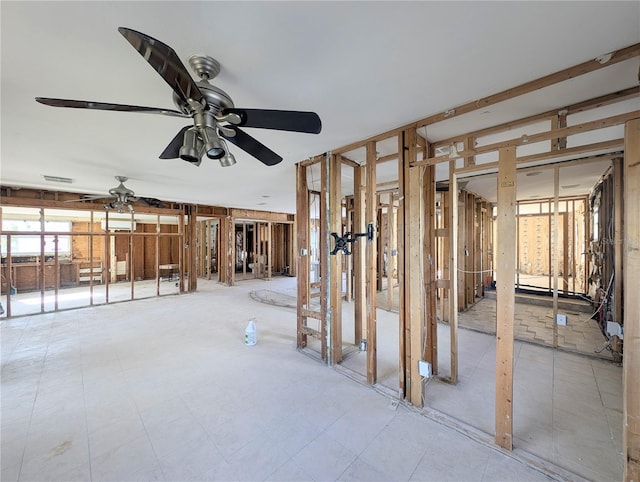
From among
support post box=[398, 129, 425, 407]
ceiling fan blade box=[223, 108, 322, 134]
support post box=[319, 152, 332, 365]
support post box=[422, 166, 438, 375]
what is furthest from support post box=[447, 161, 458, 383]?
ceiling fan blade box=[223, 108, 322, 134]

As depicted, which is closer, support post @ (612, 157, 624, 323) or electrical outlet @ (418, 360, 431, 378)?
electrical outlet @ (418, 360, 431, 378)

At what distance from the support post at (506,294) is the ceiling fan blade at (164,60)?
1937 mm

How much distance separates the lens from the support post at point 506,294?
1.78 metres

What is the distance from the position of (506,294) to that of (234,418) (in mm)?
2253

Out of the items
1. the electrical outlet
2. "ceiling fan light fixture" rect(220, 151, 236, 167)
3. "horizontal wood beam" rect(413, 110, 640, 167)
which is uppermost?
"horizontal wood beam" rect(413, 110, 640, 167)

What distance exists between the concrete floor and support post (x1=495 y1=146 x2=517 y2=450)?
0.67 ft

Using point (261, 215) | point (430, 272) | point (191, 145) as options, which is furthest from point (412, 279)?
point (261, 215)

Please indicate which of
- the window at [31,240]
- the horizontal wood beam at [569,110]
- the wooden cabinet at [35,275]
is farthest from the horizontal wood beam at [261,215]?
the horizontal wood beam at [569,110]

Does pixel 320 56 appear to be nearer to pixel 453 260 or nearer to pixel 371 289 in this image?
pixel 371 289

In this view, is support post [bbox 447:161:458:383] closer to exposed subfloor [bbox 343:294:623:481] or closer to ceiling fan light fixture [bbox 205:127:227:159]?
exposed subfloor [bbox 343:294:623:481]

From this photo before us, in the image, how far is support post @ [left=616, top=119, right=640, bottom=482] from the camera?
Result: 4.47 feet

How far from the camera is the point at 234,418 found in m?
2.13

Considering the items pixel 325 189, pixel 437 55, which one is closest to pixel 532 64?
pixel 437 55

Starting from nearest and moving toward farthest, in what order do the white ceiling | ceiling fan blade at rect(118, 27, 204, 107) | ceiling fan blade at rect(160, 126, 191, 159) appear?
ceiling fan blade at rect(118, 27, 204, 107)
the white ceiling
ceiling fan blade at rect(160, 126, 191, 159)
